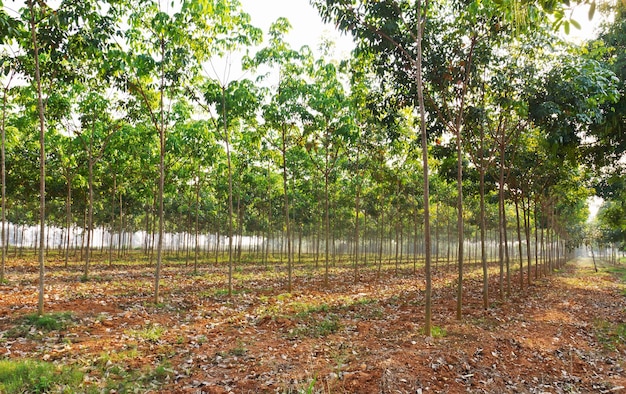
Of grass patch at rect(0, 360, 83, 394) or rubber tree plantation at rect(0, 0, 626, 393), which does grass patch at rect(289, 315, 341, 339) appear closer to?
rubber tree plantation at rect(0, 0, 626, 393)

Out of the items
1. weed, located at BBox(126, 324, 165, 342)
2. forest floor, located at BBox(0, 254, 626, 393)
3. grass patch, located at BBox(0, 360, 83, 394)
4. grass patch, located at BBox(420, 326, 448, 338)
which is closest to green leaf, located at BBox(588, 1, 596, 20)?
forest floor, located at BBox(0, 254, 626, 393)

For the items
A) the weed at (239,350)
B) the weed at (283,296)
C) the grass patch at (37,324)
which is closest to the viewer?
the weed at (239,350)

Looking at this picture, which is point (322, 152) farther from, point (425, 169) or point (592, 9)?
point (592, 9)

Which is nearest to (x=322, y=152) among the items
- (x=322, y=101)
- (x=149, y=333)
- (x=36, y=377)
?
(x=322, y=101)

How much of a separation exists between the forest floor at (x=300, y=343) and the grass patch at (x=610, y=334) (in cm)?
7

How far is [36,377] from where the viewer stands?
6.21 meters

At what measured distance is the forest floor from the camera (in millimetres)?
6750

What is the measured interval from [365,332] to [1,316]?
9.15m

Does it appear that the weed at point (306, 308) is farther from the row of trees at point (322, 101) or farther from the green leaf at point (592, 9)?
the green leaf at point (592, 9)

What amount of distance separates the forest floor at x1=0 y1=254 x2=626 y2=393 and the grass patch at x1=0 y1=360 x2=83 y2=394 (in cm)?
5

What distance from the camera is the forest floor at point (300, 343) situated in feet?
22.1

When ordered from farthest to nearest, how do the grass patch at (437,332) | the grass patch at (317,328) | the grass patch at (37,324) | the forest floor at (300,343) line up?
the grass patch at (317,328), the grass patch at (437,332), the grass patch at (37,324), the forest floor at (300,343)

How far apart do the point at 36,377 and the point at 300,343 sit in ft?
16.4

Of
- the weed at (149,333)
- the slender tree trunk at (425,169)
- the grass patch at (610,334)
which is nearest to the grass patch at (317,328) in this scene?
the slender tree trunk at (425,169)
